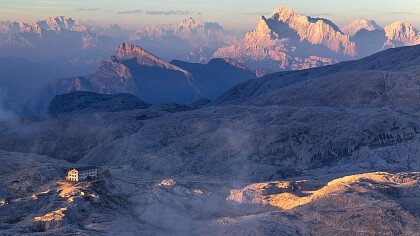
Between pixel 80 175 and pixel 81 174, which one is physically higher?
pixel 81 174

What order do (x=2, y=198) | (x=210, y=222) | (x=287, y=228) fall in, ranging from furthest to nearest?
(x=2, y=198)
(x=210, y=222)
(x=287, y=228)

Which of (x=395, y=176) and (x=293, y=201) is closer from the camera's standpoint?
(x=293, y=201)

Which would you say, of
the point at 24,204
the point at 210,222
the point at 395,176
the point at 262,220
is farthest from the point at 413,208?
the point at 24,204

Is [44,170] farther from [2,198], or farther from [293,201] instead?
[293,201]

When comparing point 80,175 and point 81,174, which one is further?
point 81,174

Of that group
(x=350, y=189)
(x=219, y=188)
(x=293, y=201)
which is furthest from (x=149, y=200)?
(x=350, y=189)

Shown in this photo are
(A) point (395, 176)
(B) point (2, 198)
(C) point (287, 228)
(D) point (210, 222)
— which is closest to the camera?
(C) point (287, 228)

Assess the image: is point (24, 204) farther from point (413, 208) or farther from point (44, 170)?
point (413, 208)
